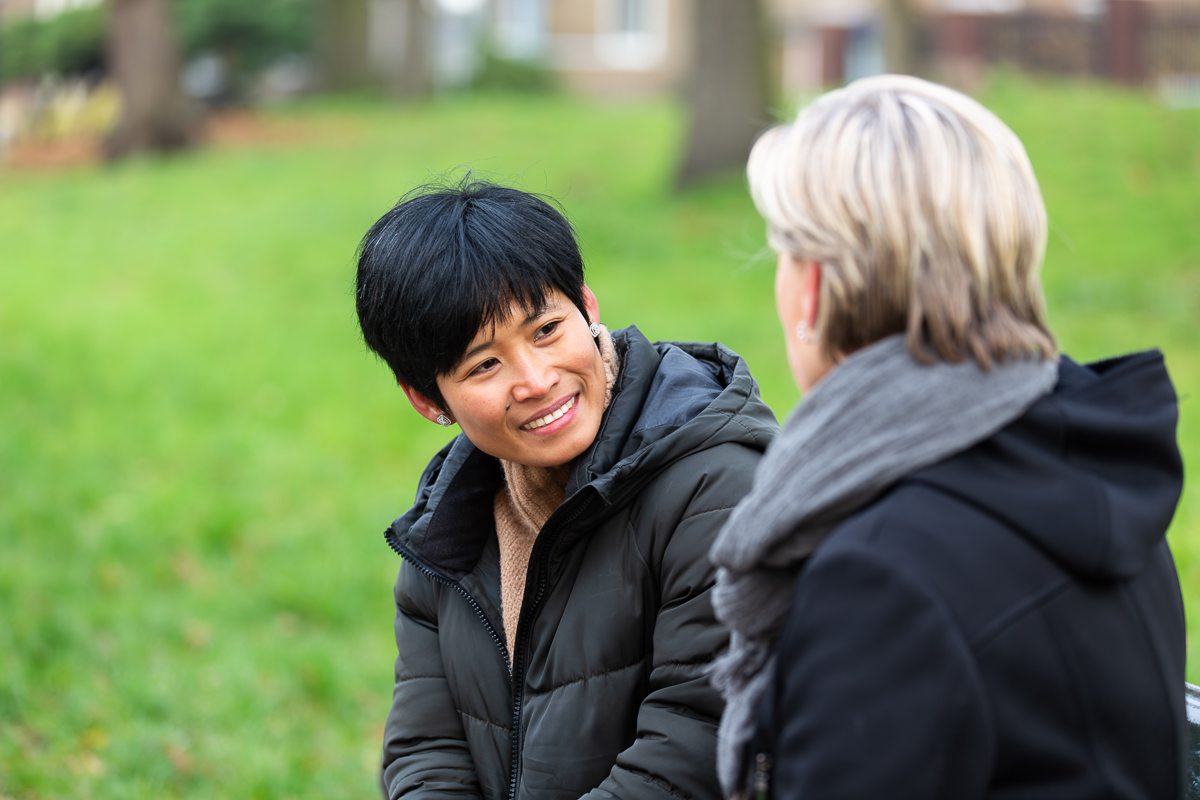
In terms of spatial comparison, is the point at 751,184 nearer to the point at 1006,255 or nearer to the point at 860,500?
the point at 1006,255

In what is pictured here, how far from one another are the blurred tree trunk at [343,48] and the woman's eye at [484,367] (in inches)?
839

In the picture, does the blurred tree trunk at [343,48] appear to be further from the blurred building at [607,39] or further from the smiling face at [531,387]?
the smiling face at [531,387]

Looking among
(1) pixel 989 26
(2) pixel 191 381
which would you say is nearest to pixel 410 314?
(2) pixel 191 381

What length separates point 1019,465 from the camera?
144cm

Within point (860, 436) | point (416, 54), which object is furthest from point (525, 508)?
point (416, 54)

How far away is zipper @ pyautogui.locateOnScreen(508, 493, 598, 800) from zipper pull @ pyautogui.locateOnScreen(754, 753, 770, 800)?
656 millimetres

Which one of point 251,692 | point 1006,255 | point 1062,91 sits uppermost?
point 1006,255

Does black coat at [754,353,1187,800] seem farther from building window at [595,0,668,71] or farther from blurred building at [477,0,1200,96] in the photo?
building window at [595,0,668,71]

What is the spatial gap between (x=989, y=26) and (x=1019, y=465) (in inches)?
1052

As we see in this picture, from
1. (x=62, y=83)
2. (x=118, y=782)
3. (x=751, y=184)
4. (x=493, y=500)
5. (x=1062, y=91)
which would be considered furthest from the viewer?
→ (x=62, y=83)

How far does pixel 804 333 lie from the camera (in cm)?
160

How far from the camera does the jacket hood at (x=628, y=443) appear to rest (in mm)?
2135

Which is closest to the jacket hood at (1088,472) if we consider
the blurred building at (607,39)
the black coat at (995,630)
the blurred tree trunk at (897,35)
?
the black coat at (995,630)

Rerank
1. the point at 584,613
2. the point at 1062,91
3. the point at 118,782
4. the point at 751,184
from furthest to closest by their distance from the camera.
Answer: the point at 1062,91 → the point at 118,782 → the point at 584,613 → the point at 751,184
